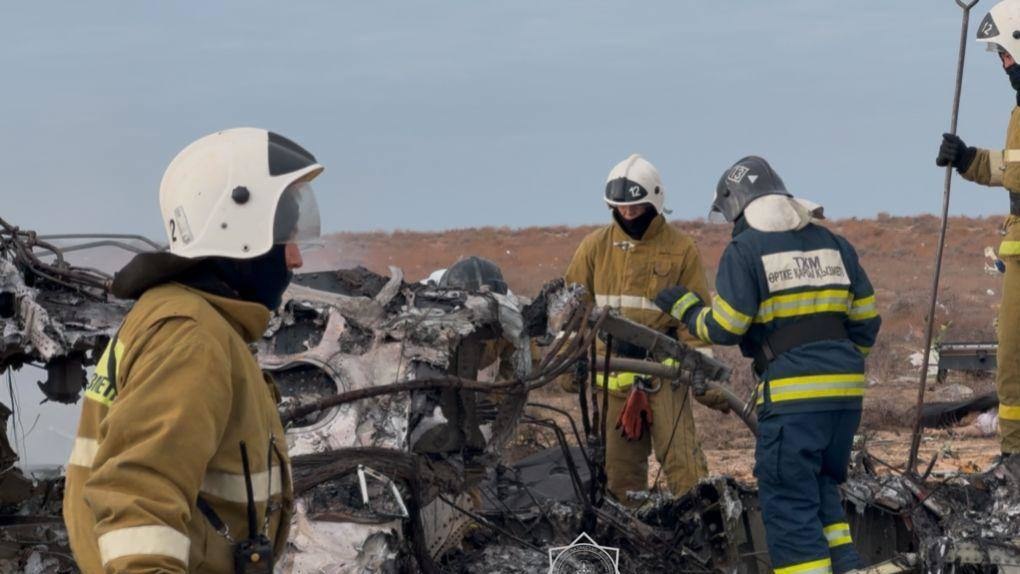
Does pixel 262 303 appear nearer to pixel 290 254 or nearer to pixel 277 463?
pixel 290 254

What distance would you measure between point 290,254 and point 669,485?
5.58 metres

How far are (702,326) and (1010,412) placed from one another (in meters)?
2.25

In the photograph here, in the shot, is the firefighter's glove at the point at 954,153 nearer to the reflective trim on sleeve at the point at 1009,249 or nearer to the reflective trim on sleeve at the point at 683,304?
the reflective trim on sleeve at the point at 1009,249

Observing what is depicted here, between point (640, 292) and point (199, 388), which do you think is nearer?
point (199, 388)

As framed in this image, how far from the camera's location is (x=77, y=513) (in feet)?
10.1

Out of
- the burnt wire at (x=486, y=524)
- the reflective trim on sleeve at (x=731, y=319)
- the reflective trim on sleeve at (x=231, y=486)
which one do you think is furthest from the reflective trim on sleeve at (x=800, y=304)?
the reflective trim on sleeve at (x=231, y=486)

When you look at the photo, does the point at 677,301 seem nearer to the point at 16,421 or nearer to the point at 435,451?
the point at 435,451

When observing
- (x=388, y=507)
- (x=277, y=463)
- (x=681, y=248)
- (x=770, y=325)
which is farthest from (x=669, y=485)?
(x=277, y=463)

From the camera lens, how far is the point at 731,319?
21.4 feet

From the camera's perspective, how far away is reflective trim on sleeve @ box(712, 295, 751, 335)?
256 inches

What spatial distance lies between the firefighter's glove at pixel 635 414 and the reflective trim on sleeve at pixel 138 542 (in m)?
5.99

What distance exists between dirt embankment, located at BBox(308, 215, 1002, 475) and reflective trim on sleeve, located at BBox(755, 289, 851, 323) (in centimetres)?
193

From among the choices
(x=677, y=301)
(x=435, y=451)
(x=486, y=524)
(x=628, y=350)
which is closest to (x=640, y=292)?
(x=628, y=350)

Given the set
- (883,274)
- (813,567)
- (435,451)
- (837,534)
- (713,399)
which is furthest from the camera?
(883,274)
